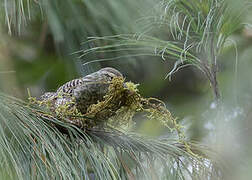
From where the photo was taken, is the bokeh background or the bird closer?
the bokeh background

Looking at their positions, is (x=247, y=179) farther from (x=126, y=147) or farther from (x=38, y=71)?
(x=38, y=71)

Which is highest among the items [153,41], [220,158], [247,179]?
[153,41]

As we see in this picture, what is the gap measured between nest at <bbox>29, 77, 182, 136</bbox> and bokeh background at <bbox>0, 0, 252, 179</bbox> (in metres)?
0.04

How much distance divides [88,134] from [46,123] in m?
0.11

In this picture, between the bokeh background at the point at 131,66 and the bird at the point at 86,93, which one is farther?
the bird at the point at 86,93

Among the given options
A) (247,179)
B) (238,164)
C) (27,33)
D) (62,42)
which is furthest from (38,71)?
(247,179)

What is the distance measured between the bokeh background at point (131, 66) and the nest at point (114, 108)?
0.12 ft

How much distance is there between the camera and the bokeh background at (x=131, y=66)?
2.80 feet

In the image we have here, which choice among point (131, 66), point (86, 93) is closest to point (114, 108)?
point (86, 93)

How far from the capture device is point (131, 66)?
1498mm

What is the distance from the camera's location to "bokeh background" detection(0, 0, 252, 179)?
855 mm

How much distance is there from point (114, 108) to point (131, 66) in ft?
1.46

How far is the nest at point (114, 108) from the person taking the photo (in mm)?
1031

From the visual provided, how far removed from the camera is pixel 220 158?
99 cm
